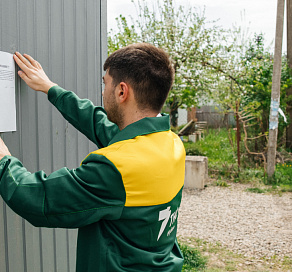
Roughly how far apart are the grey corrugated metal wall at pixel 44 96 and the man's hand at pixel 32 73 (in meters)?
0.06

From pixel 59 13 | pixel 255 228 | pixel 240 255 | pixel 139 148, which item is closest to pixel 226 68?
pixel 255 228

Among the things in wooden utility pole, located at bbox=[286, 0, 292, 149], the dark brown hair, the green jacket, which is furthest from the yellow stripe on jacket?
wooden utility pole, located at bbox=[286, 0, 292, 149]

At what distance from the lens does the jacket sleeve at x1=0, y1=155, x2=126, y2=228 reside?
4.19 ft

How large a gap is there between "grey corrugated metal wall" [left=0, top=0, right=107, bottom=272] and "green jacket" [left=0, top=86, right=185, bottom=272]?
56cm

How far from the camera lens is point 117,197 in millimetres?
1337

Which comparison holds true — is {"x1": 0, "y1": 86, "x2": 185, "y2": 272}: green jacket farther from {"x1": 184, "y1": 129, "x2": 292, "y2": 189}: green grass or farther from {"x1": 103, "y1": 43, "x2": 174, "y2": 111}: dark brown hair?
{"x1": 184, "y1": 129, "x2": 292, "y2": 189}: green grass

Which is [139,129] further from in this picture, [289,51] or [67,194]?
[289,51]

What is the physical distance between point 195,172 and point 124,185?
7.09 metres

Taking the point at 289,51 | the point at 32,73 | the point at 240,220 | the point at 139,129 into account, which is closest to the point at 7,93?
the point at 32,73

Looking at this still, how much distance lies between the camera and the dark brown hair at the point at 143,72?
1.56 metres

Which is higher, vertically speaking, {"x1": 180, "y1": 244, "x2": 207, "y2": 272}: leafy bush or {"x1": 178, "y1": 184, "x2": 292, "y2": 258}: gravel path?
Answer: {"x1": 180, "y1": 244, "x2": 207, "y2": 272}: leafy bush

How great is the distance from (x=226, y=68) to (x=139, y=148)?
1087 centimetres

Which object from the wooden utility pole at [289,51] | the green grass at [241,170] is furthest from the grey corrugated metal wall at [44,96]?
the wooden utility pole at [289,51]

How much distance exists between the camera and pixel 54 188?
1.29 meters
